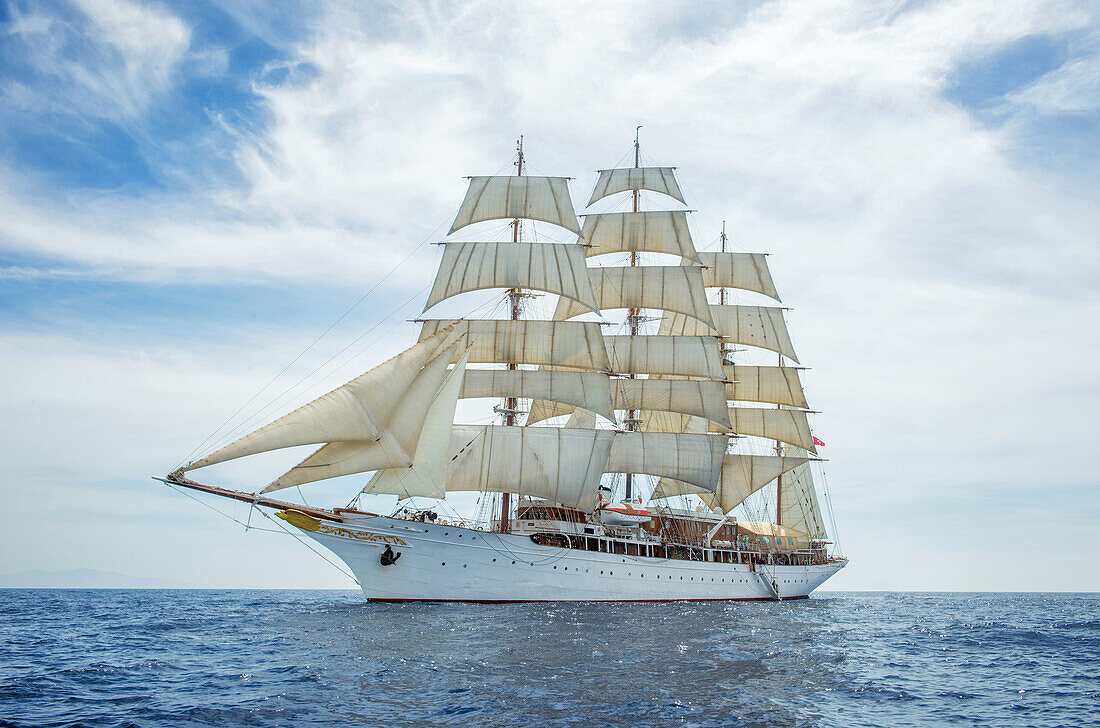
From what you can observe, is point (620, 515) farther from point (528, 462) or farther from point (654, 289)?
point (654, 289)

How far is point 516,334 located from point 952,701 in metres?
35.8

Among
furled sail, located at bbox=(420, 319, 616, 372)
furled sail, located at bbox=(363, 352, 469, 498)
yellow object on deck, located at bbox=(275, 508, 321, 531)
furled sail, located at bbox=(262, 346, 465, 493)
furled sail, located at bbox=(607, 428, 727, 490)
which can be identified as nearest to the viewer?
furled sail, located at bbox=(262, 346, 465, 493)

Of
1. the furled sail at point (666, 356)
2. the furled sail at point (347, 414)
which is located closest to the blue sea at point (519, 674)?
the furled sail at point (347, 414)

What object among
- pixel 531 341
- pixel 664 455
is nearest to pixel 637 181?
pixel 531 341

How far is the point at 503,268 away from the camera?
5388 centimetres

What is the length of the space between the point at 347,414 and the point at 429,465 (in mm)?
6695

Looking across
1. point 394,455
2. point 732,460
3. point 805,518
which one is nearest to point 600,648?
point 394,455

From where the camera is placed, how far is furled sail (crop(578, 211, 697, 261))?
64438 mm

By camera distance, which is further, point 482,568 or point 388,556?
point 482,568

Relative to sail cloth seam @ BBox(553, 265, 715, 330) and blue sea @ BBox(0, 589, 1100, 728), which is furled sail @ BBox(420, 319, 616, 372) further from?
blue sea @ BBox(0, 589, 1100, 728)

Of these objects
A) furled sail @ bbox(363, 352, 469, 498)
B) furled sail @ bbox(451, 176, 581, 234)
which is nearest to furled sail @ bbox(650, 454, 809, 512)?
furled sail @ bbox(451, 176, 581, 234)

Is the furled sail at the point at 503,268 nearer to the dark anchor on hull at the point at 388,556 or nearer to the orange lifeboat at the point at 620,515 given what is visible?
the orange lifeboat at the point at 620,515

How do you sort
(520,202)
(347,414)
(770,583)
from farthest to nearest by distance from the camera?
(770,583), (520,202), (347,414)

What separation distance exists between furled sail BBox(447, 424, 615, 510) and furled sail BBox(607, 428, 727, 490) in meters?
7.49
